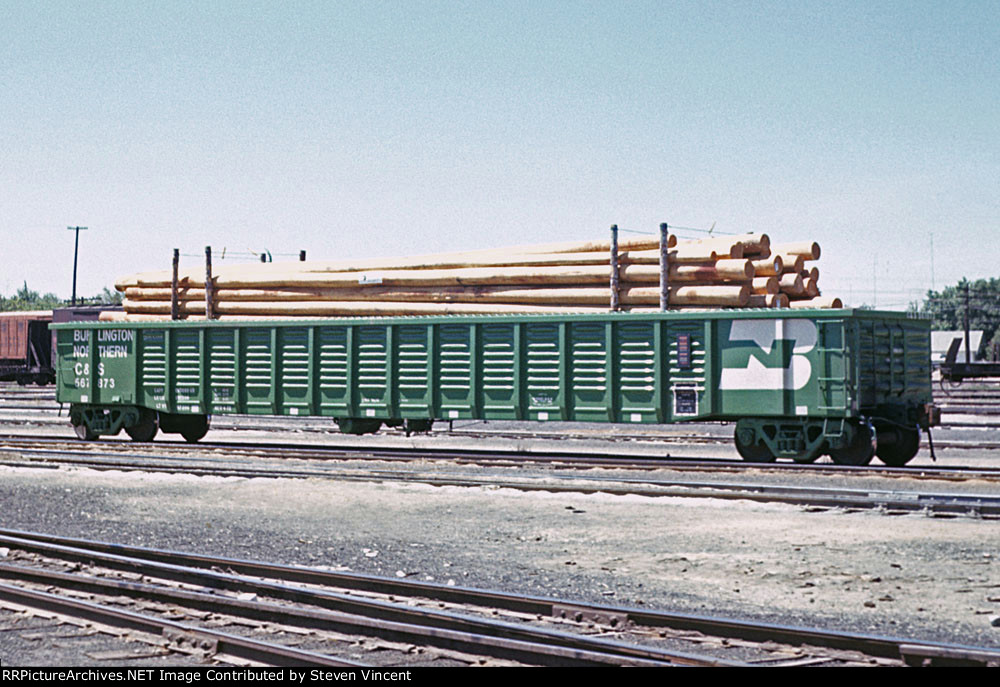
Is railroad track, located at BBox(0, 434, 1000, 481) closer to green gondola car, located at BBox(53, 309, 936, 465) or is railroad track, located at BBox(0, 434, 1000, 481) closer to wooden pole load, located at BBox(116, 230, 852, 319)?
green gondola car, located at BBox(53, 309, 936, 465)

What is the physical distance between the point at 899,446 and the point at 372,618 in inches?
534

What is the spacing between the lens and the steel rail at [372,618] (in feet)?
20.8

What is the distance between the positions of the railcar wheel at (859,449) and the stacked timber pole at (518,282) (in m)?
2.36

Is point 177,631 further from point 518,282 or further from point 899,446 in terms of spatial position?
point 518,282

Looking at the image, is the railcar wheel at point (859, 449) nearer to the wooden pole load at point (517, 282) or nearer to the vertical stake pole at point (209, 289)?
the wooden pole load at point (517, 282)

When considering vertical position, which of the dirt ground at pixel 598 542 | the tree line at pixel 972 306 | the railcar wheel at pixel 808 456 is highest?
the tree line at pixel 972 306

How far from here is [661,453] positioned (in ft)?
72.8

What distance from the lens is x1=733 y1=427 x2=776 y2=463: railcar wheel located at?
1858 centimetres

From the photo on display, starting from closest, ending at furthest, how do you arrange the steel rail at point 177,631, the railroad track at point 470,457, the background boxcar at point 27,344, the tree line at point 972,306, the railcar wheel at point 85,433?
the steel rail at point 177,631 < the railroad track at point 470,457 < the railcar wheel at point 85,433 < the background boxcar at point 27,344 < the tree line at point 972,306

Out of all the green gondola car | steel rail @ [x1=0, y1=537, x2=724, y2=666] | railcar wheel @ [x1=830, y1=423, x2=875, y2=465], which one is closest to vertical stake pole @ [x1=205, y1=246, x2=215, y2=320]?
the green gondola car

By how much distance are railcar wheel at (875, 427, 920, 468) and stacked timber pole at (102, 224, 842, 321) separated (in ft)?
7.82

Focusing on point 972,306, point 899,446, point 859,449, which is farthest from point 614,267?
point 972,306

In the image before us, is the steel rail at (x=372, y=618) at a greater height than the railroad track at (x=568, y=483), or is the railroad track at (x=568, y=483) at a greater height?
the railroad track at (x=568, y=483)

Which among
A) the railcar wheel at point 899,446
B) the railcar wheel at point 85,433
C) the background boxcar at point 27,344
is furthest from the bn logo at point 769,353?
the background boxcar at point 27,344
